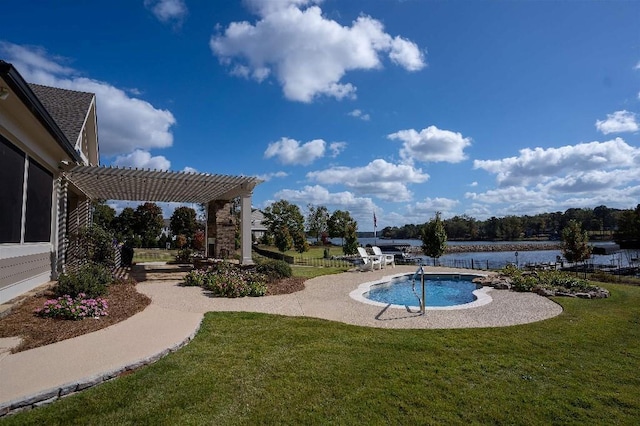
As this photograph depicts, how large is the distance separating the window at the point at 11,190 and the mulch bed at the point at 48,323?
139 centimetres

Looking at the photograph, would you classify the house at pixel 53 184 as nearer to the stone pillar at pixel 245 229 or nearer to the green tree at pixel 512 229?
the stone pillar at pixel 245 229

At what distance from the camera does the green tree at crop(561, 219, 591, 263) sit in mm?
19125

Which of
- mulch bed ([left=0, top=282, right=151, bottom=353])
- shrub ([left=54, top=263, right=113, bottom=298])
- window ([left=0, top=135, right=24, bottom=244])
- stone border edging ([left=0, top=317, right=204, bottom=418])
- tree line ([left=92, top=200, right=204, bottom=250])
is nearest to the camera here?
stone border edging ([left=0, top=317, right=204, bottom=418])

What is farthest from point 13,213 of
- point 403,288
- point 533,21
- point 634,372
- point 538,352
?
point 533,21

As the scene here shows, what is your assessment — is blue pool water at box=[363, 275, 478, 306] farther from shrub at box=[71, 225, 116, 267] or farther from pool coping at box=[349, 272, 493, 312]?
shrub at box=[71, 225, 116, 267]

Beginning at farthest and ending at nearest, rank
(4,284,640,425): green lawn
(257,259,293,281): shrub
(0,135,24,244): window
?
(257,259,293,281): shrub
(0,135,24,244): window
(4,284,640,425): green lawn

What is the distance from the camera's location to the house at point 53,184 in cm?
652

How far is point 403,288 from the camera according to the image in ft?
46.4

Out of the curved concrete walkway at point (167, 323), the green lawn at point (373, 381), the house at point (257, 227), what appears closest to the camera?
the green lawn at point (373, 381)

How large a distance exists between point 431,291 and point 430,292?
0.29m

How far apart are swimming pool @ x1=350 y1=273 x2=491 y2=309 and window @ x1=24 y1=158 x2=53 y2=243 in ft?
27.7

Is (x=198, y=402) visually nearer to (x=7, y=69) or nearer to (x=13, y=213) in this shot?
(x=7, y=69)

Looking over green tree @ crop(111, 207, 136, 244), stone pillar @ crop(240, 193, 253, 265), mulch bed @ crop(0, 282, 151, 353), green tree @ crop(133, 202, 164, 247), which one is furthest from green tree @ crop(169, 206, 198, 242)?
mulch bed @ crop(0, 282, 151, 353)

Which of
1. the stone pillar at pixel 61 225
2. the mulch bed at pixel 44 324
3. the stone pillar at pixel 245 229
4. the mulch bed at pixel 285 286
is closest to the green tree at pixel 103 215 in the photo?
the stone pillar at pixel 61 225
